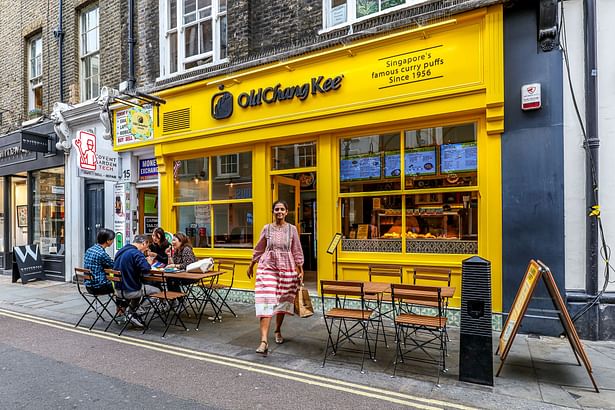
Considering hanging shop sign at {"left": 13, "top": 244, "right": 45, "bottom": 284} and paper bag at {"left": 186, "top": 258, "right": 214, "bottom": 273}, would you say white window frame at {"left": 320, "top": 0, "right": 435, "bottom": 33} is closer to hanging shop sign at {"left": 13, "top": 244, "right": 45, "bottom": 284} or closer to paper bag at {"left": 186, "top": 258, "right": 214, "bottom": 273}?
paper bag at {"left": 186, "top": 258, "right": 214, "bottom": 273}

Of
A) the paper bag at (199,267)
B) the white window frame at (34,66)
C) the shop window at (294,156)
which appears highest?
the white window frame at (34,66)

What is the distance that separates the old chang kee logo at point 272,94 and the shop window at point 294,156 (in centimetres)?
93

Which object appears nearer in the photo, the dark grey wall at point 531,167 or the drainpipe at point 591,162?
the drainpipe at point 591,162

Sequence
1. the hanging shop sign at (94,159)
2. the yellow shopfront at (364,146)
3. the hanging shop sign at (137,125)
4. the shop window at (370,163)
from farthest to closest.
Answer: the hanging shop sign at (137,125) → the hanging shop sign at (94,159) → the shop window at (370,163) → the yellow shopfront at (364,146)

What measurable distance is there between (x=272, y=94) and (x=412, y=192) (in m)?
3.37

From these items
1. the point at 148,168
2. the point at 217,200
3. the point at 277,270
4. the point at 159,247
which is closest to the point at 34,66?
the point at 148,168

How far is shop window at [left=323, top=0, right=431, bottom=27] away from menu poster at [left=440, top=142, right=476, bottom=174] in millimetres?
2666

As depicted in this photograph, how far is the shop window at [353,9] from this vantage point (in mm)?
7160

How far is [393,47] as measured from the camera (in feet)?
22.0

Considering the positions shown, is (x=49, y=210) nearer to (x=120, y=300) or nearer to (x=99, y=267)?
(x=99, y=267)

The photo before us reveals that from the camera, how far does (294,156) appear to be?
8.02m

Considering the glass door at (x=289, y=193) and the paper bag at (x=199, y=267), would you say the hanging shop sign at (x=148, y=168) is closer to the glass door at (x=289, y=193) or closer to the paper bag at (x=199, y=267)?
the glass door at (x=289, y=193)

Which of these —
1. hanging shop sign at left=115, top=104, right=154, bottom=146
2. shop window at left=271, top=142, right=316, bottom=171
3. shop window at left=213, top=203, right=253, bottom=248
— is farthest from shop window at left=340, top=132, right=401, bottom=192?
hanging shop sign at left=115, top=104, right=154, bottom=146

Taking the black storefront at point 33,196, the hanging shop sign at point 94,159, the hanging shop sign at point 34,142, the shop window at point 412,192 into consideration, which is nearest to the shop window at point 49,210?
the black storefront at point 33,196
